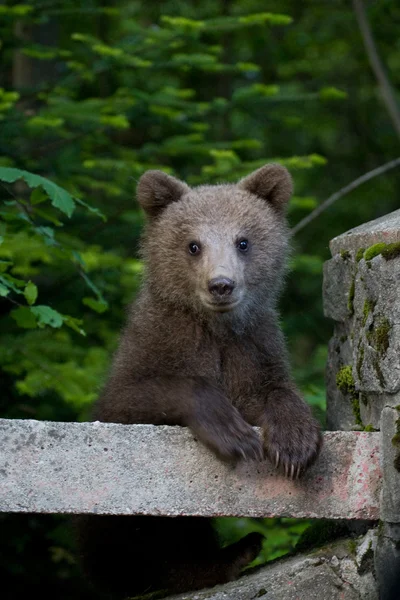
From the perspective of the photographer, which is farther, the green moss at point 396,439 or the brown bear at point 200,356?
the brown bear at point 200,356

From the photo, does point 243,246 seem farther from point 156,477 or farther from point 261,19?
point 261,19

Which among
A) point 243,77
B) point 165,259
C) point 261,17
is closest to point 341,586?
point 165,259

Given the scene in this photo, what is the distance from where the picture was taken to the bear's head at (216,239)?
14.4 feet

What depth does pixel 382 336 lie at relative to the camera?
11.8ft

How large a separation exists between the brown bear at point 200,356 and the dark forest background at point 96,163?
18.1 inches

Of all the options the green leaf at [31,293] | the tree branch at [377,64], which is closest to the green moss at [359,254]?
the green leaf at [31,293]

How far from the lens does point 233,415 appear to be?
3.67m

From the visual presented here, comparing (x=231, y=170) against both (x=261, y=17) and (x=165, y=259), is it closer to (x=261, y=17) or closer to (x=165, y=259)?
(x=261, y=17)

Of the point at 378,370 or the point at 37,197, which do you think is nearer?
the point at 378,370

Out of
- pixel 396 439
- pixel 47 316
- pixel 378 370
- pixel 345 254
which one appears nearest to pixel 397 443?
pixel 396 439

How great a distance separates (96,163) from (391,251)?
3278mm

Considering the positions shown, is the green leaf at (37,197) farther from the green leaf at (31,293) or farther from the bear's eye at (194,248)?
the bear's eye at (194,248)

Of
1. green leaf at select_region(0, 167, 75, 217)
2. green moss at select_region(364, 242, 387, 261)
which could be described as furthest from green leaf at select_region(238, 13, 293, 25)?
green moss at select_region(364, 242, 387, 261)

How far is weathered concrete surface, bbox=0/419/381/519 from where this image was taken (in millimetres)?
3328
